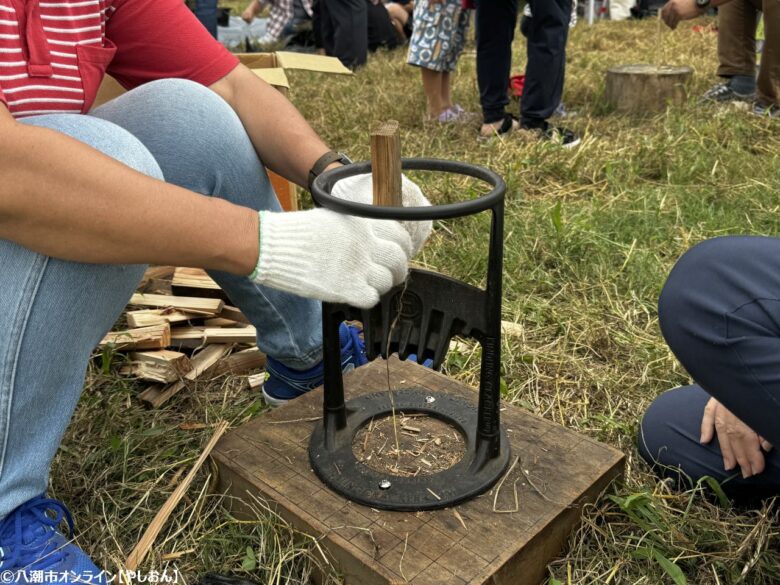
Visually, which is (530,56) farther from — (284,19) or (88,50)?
(284,19)

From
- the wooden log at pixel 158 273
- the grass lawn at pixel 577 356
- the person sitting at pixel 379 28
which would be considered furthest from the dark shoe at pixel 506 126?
the person sitting at pixel 379 28

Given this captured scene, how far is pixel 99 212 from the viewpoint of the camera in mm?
1149

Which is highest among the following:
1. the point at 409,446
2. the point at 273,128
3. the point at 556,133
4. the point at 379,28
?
the point at 273,128

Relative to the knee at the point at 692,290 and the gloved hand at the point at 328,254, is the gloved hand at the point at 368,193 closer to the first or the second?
the gloved hand at the point at 328,254

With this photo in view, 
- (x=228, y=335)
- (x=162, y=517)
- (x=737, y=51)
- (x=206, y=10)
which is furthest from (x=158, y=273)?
(x=206, y=10)

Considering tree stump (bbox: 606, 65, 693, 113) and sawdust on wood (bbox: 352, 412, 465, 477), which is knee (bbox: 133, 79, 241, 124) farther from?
tree stump (bbox: 606, 65, 693, 113)

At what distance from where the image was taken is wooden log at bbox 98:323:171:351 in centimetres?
204

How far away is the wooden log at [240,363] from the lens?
208 cm

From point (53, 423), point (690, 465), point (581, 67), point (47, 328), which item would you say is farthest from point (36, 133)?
point (581, 67)

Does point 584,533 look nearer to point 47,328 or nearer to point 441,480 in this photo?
point 441,480

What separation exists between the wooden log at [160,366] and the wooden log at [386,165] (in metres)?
0.94

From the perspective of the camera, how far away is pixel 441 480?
141 centimetres

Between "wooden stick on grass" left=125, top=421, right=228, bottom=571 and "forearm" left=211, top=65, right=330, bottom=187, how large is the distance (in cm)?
56

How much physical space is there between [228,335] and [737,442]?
1267 millimetres
